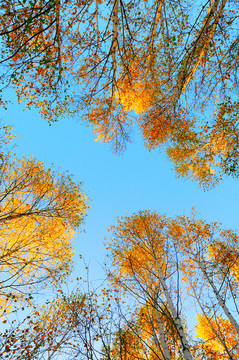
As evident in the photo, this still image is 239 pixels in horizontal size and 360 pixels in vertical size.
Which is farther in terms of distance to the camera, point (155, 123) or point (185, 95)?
point (155, 123)

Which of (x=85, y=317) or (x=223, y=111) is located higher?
(x=223, y=111)

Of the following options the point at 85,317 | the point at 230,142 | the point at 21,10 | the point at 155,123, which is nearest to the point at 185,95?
the point at 155,123

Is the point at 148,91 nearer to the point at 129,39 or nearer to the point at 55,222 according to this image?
the point at 129,39

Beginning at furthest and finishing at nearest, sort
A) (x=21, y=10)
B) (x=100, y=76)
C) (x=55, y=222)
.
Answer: (x=55, y=222) < (x=100, y=76) < (x=21, y=10)

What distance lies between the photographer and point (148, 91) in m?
7.02

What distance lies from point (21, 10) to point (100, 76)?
7.22 ft

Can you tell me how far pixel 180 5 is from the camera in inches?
202

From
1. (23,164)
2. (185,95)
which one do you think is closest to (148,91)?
(185,95)

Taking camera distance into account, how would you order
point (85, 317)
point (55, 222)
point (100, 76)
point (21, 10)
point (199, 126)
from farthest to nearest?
1. point (55, 222)
2. point (199, 126)
3. point (100, 76)
4. point (21, 10)
5. point (85, 317)

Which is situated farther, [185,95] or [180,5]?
[185,95]

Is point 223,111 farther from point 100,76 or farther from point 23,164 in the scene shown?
point 23,164

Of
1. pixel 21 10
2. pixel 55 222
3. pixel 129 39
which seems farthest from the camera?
pixel 55 222

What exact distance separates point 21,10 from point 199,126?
5.91 metres

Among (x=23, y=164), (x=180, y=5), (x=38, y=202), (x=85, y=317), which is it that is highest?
(x=23, y=164)
